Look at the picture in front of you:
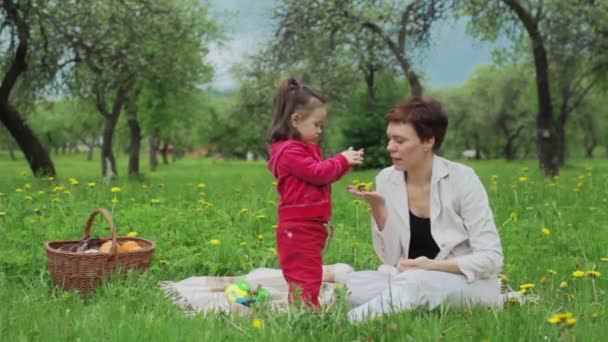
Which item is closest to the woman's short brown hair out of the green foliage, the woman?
the woman

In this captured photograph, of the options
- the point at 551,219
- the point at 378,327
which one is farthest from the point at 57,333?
the point at 551,219

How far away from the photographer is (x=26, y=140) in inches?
608

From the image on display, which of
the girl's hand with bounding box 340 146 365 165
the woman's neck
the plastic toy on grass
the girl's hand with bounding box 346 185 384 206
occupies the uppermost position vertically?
the girl's hand with bounding box 340 146 365 165

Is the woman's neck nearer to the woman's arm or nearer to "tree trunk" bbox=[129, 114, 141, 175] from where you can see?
the woman's arm

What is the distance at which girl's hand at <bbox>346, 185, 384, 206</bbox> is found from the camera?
378 centimetres

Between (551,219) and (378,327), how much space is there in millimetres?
4639

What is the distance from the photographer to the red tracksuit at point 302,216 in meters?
3.91

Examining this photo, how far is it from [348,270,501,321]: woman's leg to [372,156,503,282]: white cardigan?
8cm

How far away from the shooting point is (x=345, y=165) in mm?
3902

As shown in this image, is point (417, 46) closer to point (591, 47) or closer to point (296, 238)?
point (591, 47)

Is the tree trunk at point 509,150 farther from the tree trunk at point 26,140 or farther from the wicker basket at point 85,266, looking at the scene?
the wicker basket at point 85,266

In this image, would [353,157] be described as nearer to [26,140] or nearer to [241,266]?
[241,266]

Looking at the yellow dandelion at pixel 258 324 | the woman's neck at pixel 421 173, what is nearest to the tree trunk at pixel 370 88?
the woman's neck at pixel 421 173

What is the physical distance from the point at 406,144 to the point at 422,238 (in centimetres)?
63
